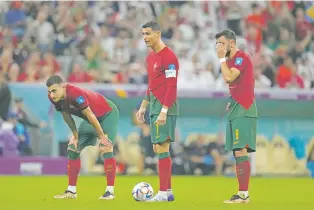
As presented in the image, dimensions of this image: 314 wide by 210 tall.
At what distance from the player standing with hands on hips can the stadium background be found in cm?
885

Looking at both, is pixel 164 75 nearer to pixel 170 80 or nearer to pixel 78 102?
pixel 170 80

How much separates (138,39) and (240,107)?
1176cm

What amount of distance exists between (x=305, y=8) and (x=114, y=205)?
14834 mm

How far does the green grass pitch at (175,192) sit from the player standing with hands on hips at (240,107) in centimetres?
41

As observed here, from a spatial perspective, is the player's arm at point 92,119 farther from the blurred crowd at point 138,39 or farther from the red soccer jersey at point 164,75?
the blurred crowd at point 138,39

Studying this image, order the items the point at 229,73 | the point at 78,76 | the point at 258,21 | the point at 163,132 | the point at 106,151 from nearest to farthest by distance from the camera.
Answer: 1. the point at 229,73
2. the point at 163,132
3. the point at 106,151
4. the point at 78,76
5. the point at 258,21

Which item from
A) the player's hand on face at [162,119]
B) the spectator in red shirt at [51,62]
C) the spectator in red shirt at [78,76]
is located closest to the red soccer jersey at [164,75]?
the player's hand on face at [162,119]

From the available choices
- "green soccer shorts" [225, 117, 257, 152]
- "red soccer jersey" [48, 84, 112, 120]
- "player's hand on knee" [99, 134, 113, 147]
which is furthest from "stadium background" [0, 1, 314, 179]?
"green soccer shorts" [225, 117, 257, 152]

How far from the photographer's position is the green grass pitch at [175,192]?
1013 centimetres

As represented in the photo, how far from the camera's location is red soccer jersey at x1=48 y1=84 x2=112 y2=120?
434 inches

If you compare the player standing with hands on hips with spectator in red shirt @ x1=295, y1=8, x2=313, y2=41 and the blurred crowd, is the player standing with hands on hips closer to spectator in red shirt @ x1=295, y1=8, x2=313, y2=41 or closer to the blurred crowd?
the blurred crowd

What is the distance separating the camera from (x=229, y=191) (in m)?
14.4

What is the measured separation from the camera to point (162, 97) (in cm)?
1123

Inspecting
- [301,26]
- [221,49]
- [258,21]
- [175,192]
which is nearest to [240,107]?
[221,49]
